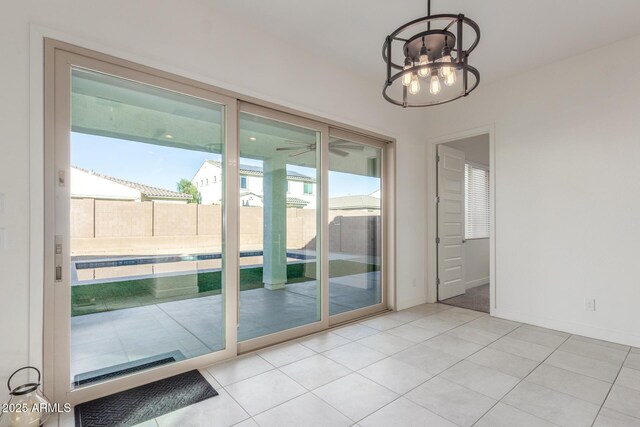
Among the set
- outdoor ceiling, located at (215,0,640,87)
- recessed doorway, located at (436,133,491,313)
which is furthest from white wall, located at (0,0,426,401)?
recessed doorway, located at (436,133,491,313)

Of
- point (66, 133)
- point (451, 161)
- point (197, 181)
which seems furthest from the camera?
point (451, 161)

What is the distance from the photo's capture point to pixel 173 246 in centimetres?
269

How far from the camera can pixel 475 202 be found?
608 cm

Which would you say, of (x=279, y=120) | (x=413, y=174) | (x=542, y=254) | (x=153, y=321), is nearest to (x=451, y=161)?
(x=413, y=174)

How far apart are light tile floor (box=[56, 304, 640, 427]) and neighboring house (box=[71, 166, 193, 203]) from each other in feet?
4.88

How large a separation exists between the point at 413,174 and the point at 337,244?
71.1 inches

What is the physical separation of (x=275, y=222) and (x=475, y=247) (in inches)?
175

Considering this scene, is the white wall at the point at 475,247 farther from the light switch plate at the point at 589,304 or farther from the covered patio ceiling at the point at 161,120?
the covered patio ceiling at the point at 161,120

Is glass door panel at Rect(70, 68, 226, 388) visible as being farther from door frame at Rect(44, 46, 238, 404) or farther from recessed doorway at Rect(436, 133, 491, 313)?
recessed doorway at Rect(436, 133, 491, 313)

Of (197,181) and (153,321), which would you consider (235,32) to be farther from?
(153,321)

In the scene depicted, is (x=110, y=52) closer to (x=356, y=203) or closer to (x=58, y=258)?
(x=58, y=258)

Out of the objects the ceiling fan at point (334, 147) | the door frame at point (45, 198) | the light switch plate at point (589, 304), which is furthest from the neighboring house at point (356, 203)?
the light switch plate at point (589, 304)

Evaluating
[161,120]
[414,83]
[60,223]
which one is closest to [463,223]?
[414,83]

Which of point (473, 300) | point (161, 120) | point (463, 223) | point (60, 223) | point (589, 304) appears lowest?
point (473, 300)
